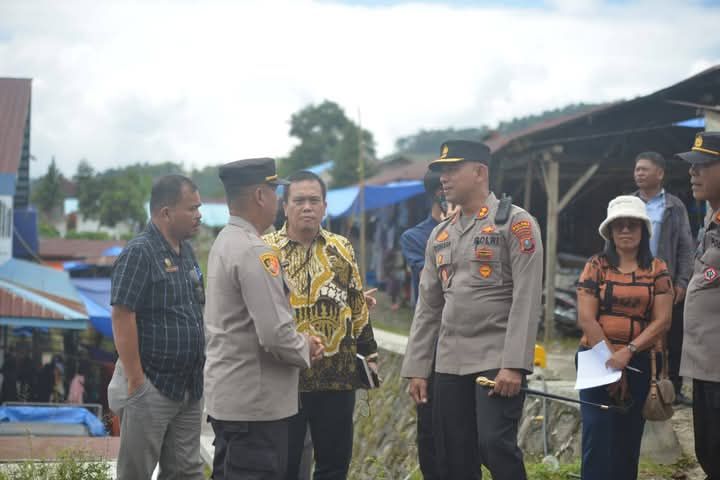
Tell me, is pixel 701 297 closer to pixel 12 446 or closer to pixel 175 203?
pixel 175 203

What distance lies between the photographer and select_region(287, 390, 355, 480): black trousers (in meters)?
4.43

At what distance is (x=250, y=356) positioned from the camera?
369 centimetres

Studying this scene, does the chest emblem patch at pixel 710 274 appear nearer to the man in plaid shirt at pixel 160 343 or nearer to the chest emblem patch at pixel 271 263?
the chest emblem patch at pixel 271 263

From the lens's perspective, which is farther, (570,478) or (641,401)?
(570,478)

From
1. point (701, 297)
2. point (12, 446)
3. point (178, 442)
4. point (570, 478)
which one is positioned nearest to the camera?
point (701, 297)

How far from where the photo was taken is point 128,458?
4250mm

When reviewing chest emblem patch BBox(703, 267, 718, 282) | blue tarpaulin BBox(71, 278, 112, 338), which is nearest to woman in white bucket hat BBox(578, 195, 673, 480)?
chest emblem patch BBox(703, 267, 718, 282)

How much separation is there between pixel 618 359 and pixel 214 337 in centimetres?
213

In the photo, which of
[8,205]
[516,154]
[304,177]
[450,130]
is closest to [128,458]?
[304,177]

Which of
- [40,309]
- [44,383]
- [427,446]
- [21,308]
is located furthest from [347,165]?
[427,446]

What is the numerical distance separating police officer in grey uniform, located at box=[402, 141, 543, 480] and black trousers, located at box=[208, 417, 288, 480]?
92 cm

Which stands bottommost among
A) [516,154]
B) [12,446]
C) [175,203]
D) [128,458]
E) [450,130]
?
[12,446]

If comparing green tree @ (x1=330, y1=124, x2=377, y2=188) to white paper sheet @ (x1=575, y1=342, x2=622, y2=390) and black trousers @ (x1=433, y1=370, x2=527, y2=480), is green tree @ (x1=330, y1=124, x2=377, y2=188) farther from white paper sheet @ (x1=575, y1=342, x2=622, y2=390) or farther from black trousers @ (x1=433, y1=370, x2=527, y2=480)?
black trousers @ (x1=433, y1=370, x2=527, y2=480)

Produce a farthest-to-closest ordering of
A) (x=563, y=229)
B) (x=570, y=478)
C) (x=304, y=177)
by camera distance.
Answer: (x=563, y=229) < (x=570, y=478) < (x=304, y=177)
